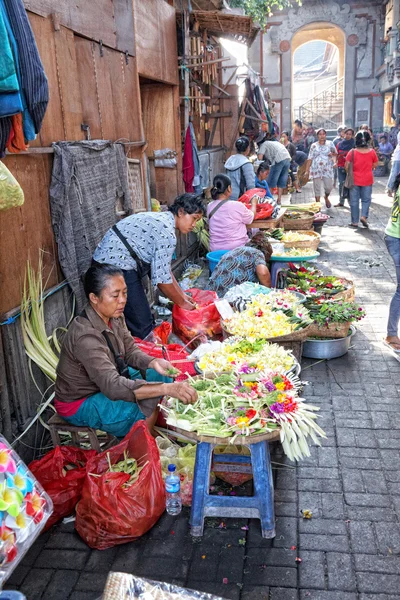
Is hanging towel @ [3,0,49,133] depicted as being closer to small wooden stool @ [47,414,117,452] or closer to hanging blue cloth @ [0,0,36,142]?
hanging blue cloth @ [0,0,36,142]

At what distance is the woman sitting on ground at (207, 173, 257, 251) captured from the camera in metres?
7.15

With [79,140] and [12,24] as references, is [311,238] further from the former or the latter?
[12,24]

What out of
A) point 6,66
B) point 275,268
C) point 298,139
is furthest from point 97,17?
point 298,139

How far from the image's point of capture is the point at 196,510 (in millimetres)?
3377

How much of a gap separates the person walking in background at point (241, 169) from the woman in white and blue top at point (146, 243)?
4.57 meters

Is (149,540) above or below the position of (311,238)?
below

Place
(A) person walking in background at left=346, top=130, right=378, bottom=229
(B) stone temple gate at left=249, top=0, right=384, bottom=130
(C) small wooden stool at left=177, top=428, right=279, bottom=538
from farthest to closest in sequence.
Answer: (B) stone temple gate at left=249, top=0, right=384, bottom=130
(A) person walking in background at left=346, top=130, right=378, bottom=229
(C) small wooden stool at left=177, top=428, right=279, bottom=538

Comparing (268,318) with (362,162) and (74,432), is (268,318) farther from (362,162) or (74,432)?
(362,162)

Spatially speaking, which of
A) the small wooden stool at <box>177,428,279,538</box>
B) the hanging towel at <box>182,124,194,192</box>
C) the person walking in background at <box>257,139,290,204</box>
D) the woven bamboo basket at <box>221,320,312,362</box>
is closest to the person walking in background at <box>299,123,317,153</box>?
the person walking in background at <box>257,139,290,204</box>

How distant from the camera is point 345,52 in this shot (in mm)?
27109

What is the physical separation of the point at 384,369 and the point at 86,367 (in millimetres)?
3304

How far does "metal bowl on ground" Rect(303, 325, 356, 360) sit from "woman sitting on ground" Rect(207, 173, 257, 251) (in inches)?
75.9

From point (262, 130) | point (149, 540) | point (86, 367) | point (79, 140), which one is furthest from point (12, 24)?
point (262, 130)

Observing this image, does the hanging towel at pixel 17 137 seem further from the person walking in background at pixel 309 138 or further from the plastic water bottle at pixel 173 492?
the person walking in background at pixel 309 138
